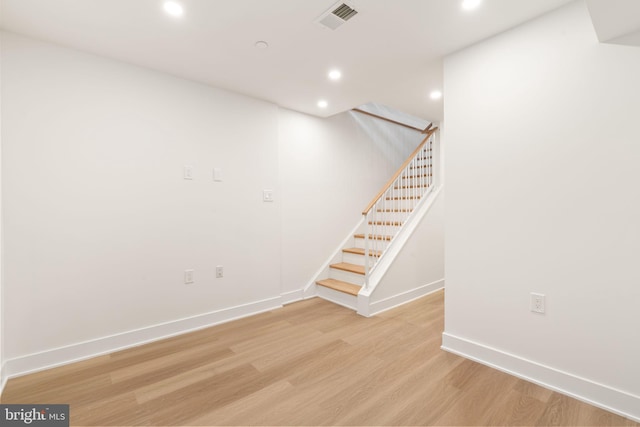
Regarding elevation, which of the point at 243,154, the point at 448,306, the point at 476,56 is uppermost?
the point at 476,56

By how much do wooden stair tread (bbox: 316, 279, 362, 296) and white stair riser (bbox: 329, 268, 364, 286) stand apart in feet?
0.15

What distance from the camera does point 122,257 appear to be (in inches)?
93.0

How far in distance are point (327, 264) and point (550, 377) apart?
251 centimetres

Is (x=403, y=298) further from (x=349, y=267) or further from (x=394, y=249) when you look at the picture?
(x=349, y=267)

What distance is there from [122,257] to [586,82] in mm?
3431

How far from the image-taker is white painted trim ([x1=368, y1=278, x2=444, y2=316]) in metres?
3.06

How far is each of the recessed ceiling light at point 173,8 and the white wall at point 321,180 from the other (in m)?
1.69

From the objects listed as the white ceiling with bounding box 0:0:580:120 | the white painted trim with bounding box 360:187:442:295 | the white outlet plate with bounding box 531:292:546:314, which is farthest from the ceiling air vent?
the white painted trim with bounding box 360:187:442:295

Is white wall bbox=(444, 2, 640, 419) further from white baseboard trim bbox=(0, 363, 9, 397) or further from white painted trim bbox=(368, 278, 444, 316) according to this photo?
white baseboard trim bbox=(0, 363, 9, 397)

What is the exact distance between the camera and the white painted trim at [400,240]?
3.13 metres

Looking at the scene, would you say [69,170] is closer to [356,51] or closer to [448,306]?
[356,51]

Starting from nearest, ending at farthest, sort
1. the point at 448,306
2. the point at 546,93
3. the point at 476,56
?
the point at 546,93 < the point at 476,56 < the point at 448,306

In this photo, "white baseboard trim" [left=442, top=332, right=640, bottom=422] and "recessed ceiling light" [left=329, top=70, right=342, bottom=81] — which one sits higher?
"recessed ceiling light" [left=329, top=70, right=342, bottom=81]

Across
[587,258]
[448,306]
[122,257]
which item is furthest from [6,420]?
[587,258]
